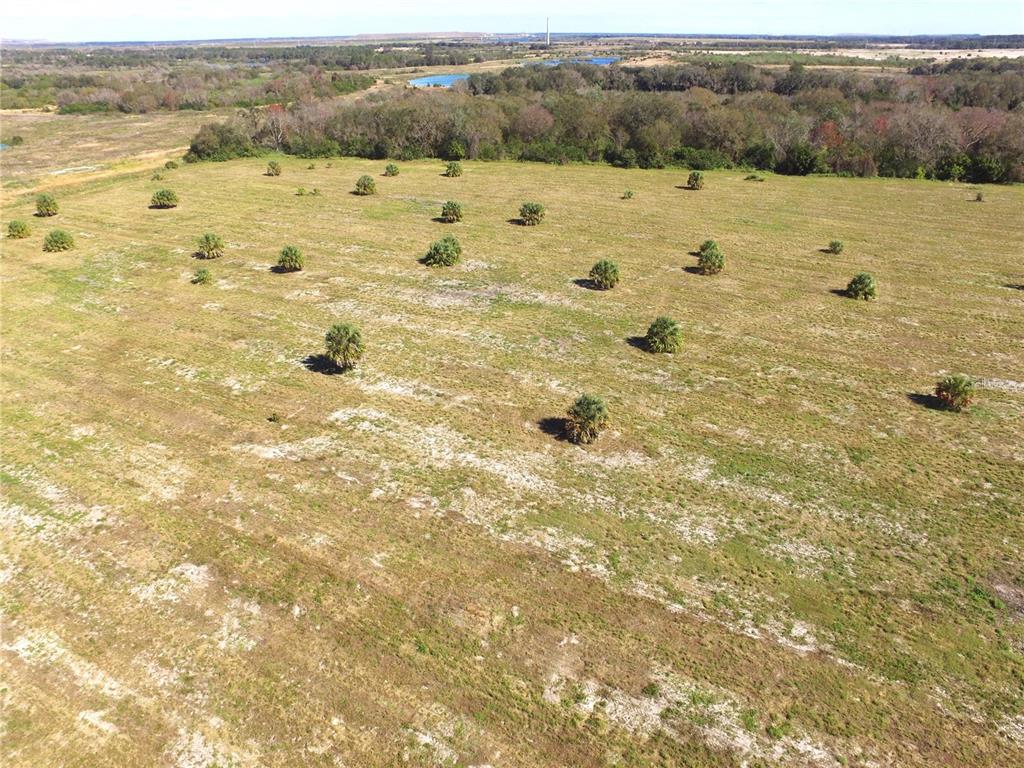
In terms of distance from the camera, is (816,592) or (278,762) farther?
(816,592)

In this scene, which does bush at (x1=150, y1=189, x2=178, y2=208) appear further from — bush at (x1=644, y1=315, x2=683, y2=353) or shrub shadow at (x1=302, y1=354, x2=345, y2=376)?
bush at (x1=644, y1=315, x2=683, y2=353)

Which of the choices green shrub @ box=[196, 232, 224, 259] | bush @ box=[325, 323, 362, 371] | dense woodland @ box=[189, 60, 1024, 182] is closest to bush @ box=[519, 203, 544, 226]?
green shrub @ box=[196, 232, 224, 259]

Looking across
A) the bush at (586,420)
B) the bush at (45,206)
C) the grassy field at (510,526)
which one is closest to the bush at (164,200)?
the bush at (45,206)

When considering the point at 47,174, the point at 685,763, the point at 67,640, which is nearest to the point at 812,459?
the point at 685,763

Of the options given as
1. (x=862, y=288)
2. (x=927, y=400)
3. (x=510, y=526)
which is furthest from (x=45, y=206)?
(x=927, y=400)

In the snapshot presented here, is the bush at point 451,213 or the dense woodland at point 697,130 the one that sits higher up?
the dense woodland at point 697,130

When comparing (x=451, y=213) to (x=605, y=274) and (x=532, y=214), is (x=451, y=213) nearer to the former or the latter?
(x=532, y=214)

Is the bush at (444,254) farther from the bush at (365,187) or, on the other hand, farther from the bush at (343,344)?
the bush at (365,187)

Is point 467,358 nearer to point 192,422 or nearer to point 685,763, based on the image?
point 192,422
